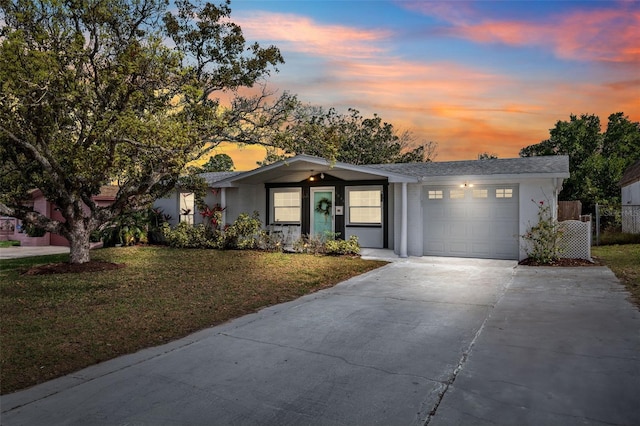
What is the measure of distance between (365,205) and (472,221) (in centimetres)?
353

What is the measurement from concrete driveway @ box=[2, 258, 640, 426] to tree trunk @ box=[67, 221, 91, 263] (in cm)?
643

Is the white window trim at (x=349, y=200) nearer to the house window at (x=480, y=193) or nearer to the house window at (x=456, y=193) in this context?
the house window at (x=456, y=193)

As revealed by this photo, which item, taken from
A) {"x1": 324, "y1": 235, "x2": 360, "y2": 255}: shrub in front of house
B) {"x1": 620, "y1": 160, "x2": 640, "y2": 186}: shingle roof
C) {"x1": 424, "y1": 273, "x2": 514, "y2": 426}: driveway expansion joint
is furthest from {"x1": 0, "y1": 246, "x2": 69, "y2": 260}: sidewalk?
{"x1": 620, "y1": 160, "x2": 640, "y2": 186}: shingle roof

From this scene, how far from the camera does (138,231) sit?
16016mm

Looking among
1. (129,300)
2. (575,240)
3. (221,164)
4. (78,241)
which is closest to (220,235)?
(78,241)

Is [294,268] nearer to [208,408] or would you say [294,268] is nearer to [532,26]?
[208,408]

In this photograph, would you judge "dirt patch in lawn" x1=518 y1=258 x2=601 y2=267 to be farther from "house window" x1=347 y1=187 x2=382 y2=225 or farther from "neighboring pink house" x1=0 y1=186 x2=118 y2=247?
"neighboring pink house" x1=0 y1=186 x2=118 y2=247

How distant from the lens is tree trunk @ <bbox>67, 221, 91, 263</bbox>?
10.2 meters

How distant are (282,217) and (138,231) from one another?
18.2 ft

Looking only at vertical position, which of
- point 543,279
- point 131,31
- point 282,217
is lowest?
point 543,279

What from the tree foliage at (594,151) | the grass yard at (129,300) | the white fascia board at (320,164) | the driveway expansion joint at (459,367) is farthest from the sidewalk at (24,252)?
the tree foliage at (594,151)

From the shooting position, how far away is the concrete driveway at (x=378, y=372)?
9.91 feet

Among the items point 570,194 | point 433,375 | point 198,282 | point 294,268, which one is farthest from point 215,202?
point 570,194

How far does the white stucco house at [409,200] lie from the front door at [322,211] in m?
0.04
